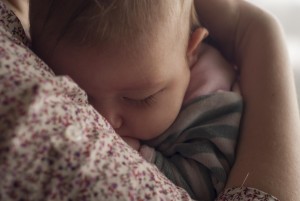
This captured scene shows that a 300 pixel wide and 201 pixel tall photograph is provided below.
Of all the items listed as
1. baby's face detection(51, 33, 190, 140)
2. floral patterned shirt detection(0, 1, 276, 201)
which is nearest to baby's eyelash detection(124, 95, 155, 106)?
baby's face detection(51, 33, 190, 140)

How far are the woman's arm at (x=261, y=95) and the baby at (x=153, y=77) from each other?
0.04 meters

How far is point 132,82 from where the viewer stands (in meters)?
0.63

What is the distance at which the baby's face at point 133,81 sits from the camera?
60cm

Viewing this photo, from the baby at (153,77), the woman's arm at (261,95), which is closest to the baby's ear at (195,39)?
the baby at (153,77)

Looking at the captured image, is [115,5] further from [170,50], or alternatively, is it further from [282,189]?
[282,189]

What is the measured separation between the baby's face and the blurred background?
45 centimetres

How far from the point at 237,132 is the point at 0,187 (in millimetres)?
437

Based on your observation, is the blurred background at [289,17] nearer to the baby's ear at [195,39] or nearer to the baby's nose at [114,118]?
the baby's ear at [195,39]

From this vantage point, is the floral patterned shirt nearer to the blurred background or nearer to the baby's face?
the baby's face

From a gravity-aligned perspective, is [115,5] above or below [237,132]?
above

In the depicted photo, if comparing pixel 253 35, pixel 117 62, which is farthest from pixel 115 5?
pixel 253 35

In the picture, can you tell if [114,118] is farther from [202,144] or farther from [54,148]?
[54,148]

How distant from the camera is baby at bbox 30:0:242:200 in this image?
58 cm

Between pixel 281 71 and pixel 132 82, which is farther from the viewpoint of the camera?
pixel 281 71
